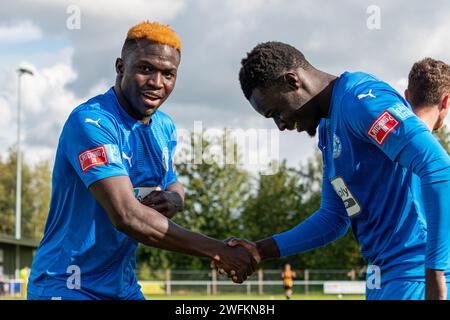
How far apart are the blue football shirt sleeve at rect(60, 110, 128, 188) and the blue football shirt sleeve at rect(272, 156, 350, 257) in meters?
1.44

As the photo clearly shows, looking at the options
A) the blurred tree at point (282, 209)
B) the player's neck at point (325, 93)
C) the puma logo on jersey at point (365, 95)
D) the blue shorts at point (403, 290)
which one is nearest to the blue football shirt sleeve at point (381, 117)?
the puma logo on jersey at point (365, 95)

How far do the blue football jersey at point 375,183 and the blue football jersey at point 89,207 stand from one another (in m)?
1.49

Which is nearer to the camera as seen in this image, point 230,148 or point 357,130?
point 357,130

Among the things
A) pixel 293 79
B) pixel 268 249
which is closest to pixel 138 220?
pixel 268 249

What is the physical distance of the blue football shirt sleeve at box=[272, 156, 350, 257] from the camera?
5.04 metres

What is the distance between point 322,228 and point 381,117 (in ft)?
5.30

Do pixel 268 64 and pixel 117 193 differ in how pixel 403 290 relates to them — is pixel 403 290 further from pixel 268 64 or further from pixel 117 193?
pixel 117 193

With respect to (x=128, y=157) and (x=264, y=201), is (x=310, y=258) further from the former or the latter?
(x=128, y=157)

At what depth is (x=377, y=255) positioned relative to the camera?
13.7 feet

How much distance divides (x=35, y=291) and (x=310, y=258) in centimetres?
5170

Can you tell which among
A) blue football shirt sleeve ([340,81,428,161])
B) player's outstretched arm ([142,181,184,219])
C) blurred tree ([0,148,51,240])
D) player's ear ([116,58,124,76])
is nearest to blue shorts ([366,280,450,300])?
blue football shirt sleeve ([340,81,428,161])

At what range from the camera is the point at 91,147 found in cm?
457

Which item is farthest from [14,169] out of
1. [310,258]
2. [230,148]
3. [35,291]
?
[35,291]

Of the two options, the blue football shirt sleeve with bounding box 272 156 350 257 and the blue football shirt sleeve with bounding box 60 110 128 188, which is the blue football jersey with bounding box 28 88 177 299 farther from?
the blue football shirt sleeve with bounding box 272 156 350 257
